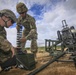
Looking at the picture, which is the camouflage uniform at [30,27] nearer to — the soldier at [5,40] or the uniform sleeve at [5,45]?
the soldier at [5,40]

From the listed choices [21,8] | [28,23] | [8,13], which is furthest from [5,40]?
[28,23]

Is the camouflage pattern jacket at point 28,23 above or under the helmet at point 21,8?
under

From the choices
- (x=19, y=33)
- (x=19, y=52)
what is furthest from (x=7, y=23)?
(x=19, y=33)

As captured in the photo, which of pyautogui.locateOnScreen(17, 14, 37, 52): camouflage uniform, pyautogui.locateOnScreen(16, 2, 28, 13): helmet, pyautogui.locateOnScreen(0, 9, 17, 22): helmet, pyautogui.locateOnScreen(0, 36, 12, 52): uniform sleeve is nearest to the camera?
pyautogui.locateOnScreen(0, 36, 12, 52): uniform sleeve

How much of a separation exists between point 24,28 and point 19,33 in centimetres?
76

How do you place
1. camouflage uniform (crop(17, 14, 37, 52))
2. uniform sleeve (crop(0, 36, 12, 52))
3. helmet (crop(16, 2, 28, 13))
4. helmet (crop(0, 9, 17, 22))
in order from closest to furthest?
1. uniform sleeve (crop(0, 36, 12, 52))
2. helmet (crop(0, 9, 17, 22))
3. helmet (crop(16, 2, 28, 13))
4. camouflage uniform (crop(17, 14, 37, 52))

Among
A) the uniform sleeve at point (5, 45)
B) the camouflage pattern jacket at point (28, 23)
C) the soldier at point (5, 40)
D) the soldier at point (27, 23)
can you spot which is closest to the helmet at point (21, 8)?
the soldier at point (27, 23)

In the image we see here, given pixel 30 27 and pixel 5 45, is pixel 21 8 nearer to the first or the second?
pixel 30 27

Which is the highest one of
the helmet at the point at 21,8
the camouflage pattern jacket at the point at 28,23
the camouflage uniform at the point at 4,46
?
the helmet at the point at 21,8

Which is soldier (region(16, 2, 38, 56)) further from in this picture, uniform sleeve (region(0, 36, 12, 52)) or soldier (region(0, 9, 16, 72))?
uniform sleeve (region(0, 36, 12, 52))

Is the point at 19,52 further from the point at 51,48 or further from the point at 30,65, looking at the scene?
the point at 51,48

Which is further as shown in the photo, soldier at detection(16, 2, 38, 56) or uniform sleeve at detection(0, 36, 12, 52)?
soldier at detection(16, 2, 38, 56)

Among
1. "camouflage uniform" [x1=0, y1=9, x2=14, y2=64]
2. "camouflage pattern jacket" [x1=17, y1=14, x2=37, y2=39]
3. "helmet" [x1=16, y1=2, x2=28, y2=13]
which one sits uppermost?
"helmet" [x1=16, y1=2, x2=28, y2=13]

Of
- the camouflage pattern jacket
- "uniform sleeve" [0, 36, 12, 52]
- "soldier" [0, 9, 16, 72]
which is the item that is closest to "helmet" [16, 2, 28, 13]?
the camouflage pattern jacket
